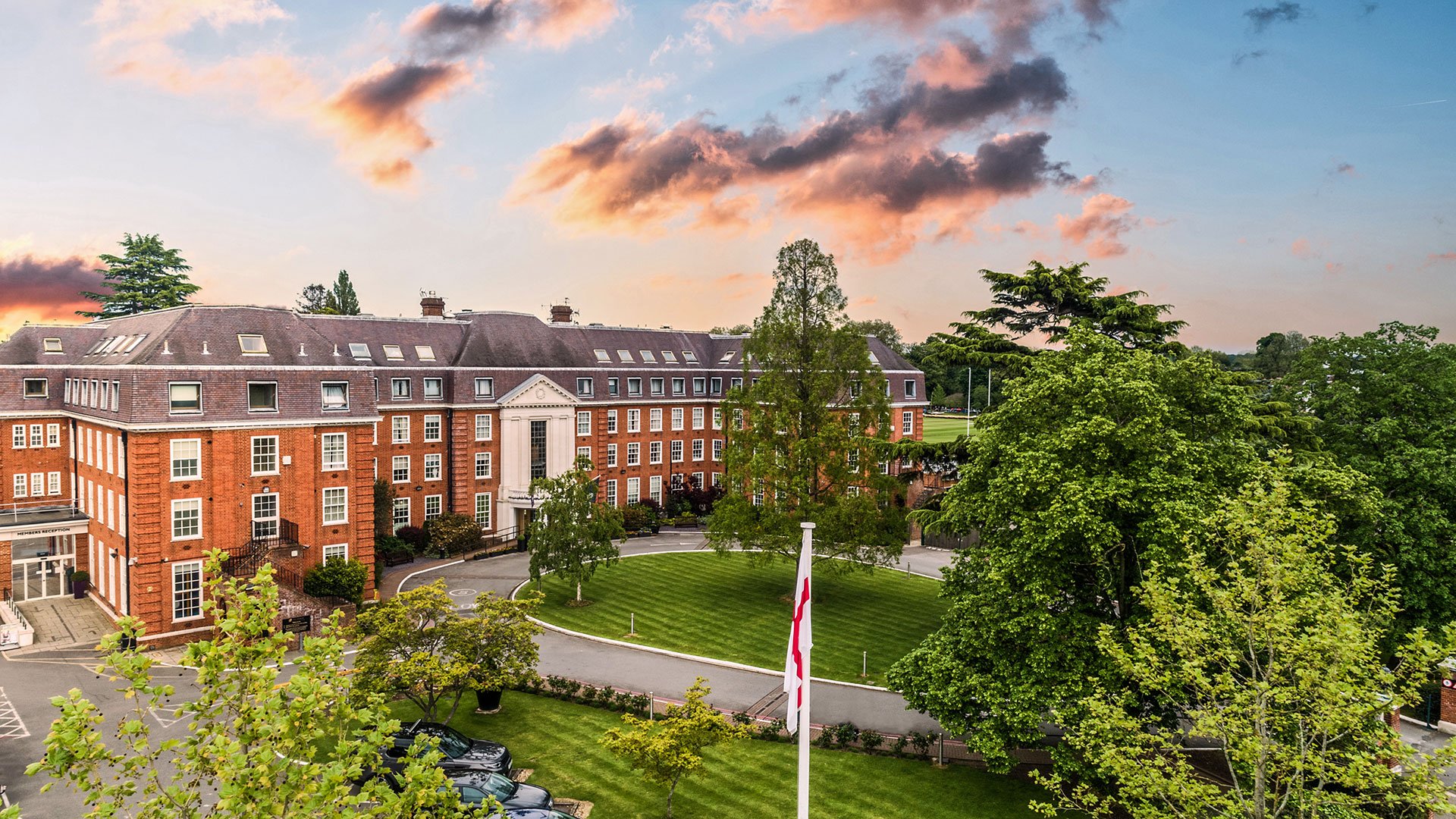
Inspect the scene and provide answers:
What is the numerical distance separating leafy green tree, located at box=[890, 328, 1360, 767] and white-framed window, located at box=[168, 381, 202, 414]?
107 feet

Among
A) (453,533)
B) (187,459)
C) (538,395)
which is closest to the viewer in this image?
(187,459)

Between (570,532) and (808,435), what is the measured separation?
13.3m

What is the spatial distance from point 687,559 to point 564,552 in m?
13.4

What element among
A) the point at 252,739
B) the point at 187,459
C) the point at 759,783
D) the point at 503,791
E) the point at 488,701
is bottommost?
the point at 759,783

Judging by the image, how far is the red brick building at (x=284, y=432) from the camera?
35.8m

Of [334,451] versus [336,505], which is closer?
[334,451]

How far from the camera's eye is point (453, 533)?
53031mm

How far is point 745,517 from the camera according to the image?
41.3m

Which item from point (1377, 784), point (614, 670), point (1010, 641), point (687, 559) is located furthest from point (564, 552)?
point (1377, 784)

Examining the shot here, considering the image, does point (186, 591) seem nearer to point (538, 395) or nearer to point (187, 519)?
point (187, 519)

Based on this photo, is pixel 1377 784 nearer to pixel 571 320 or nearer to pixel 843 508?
pixel 843 508

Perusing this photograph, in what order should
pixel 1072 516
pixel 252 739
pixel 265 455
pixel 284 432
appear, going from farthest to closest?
pixel 284 432
pixel 265 455
pixel 1072 516
pixel 252 739

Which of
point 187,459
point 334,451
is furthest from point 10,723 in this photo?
point 334,451

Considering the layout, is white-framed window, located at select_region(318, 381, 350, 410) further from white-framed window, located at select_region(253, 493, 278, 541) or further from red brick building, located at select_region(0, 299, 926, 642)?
white-framed window, located at select_region(253, 493, 278, 541)
